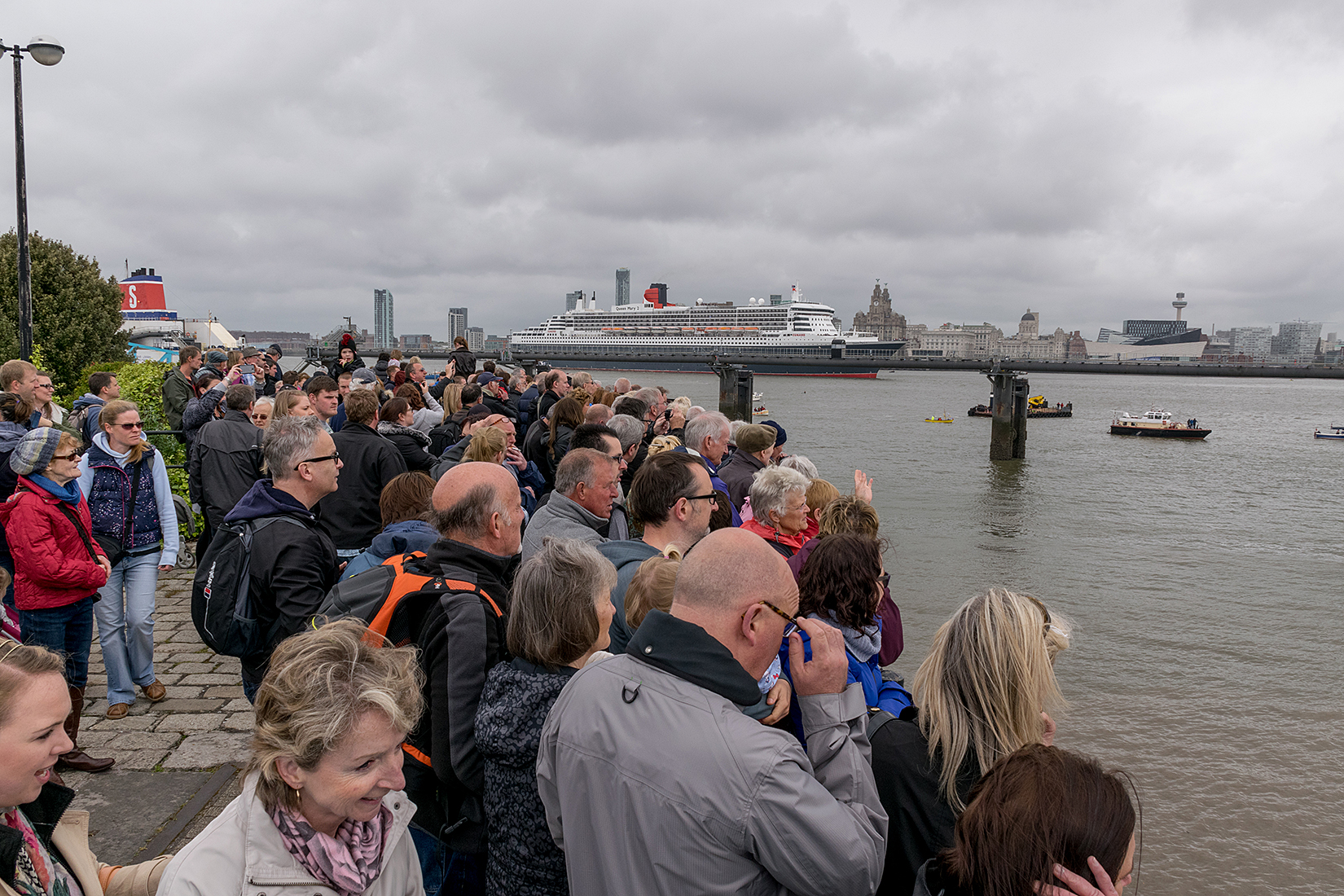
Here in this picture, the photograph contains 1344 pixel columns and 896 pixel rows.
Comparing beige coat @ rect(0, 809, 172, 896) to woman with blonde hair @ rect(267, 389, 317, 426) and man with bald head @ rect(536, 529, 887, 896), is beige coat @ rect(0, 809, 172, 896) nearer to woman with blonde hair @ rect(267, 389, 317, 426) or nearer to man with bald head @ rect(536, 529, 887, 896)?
man with bald head @ rect(536, 529, 887, 896)

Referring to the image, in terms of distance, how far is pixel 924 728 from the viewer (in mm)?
2111

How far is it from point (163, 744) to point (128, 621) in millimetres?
887

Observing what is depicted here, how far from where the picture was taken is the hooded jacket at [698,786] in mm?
1547

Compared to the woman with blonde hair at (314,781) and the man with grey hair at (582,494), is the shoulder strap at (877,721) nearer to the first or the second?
the woman with blonde hair at (314,781)

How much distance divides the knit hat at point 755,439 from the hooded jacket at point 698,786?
13.0 feet

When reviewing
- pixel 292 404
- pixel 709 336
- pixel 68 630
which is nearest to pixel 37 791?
pixel 68 630

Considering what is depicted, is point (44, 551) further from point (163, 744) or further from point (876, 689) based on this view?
point (876, 689)

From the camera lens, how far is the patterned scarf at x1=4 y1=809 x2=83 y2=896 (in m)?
1.48

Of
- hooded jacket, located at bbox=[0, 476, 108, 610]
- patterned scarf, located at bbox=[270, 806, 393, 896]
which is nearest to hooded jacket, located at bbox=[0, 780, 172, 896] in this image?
patterned scarf, located at bbox=[270, 806, 393, 896]

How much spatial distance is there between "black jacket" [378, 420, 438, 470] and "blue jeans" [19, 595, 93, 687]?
1978mm

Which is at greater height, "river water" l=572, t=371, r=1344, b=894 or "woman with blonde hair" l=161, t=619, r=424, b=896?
"woman with blonde hair" l=161, t=619, r=424, b=896

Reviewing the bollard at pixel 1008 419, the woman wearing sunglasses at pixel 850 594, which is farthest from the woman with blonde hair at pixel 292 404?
the bollard at pixel 1008 419

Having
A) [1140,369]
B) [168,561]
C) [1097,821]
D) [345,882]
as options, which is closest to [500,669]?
[345,882]

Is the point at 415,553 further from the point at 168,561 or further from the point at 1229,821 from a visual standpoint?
the point at 1229,821
